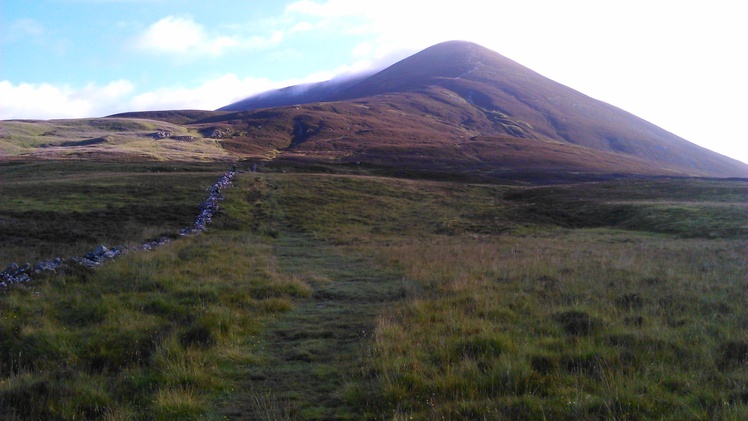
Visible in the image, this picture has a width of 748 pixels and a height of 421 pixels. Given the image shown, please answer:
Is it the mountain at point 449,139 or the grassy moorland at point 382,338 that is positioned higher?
the mountain at point 449,139

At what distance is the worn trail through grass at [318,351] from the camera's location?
5.65 m

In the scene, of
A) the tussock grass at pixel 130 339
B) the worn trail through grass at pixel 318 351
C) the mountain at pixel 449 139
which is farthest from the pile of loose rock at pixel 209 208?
the mountain at pixel 449 139

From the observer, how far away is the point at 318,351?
24.9 ft

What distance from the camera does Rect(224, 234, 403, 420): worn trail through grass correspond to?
5.65m

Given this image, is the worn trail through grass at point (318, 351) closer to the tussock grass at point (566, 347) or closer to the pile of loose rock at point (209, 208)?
the tussock grass at point (566, 347)

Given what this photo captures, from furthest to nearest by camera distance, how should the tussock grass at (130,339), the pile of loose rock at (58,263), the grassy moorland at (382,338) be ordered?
1. the pile of loose rock at (58,263)
2. the tussock grass at (130,339)
3. the grassy moorland at (382,338)

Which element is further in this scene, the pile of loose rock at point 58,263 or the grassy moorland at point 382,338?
the pile of loose rock at point 58,263

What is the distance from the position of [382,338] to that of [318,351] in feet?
3.47

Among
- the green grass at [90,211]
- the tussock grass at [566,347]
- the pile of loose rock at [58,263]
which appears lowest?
the green grass at [90,211]

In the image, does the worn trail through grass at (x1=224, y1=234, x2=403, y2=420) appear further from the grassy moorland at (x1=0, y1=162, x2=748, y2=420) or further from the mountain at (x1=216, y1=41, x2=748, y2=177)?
the mountain at (x1=216, y1=41, x2=748, y2=177)

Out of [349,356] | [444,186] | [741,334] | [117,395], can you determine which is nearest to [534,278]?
[741,334]

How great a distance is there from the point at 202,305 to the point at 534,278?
810cm

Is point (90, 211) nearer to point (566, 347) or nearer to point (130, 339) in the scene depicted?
point (130, 339)

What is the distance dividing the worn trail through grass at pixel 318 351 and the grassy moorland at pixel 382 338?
0.03 meters
